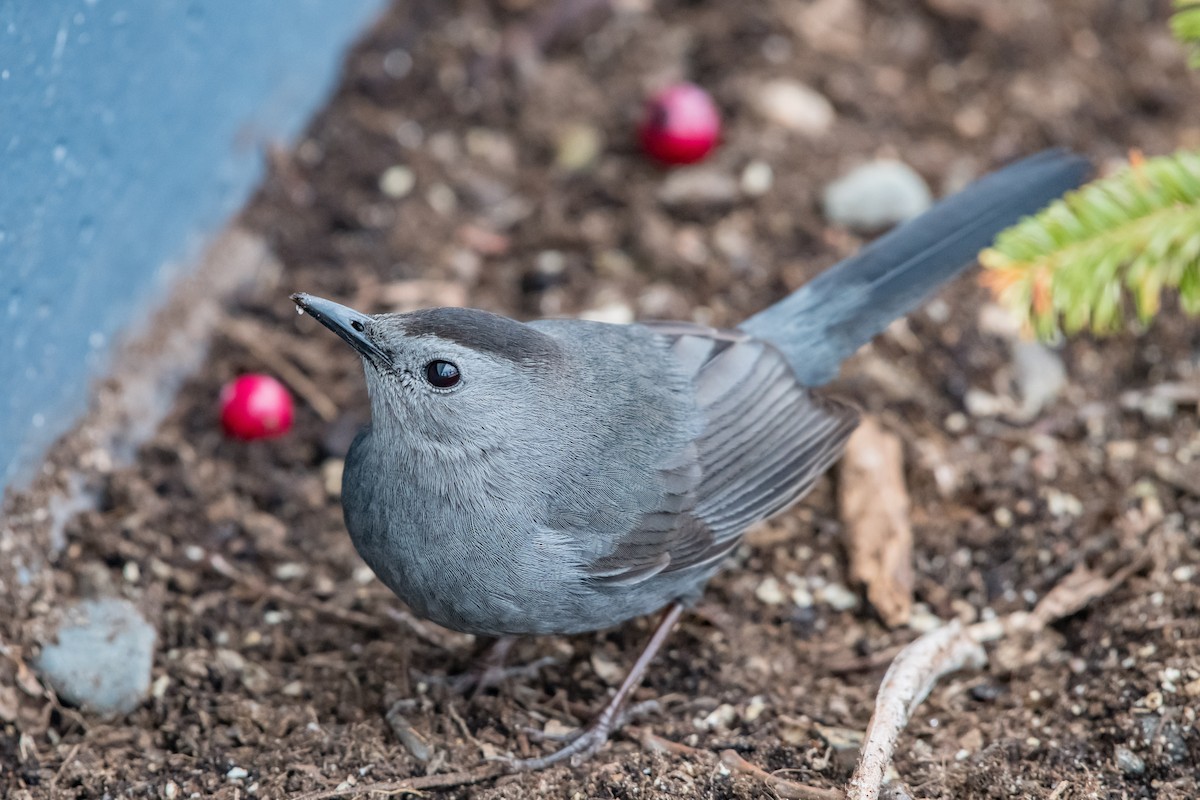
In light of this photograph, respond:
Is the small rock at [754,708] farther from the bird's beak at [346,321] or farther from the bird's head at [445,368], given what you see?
the bird's beak at [346,321]

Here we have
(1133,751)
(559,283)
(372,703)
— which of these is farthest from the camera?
(559,283)

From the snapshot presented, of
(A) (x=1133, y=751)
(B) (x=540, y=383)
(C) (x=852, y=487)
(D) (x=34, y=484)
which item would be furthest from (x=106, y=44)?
(A) (x=1133, y=751)

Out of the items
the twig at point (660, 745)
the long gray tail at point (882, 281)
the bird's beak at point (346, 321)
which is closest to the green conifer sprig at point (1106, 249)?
the long gray tail at point (882, 281)

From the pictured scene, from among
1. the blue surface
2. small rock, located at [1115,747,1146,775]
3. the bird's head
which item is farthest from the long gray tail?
the blue surface

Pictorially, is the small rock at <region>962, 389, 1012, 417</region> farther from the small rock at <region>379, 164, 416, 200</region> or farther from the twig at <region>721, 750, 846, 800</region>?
the small rock at <region>379, 164, 416, 200</region>

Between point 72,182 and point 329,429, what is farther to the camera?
point 329,429

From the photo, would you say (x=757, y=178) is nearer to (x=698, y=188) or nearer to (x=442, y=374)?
(x=698, y=188)

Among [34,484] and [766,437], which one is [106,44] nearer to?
[34,484]

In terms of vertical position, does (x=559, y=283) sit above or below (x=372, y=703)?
above
